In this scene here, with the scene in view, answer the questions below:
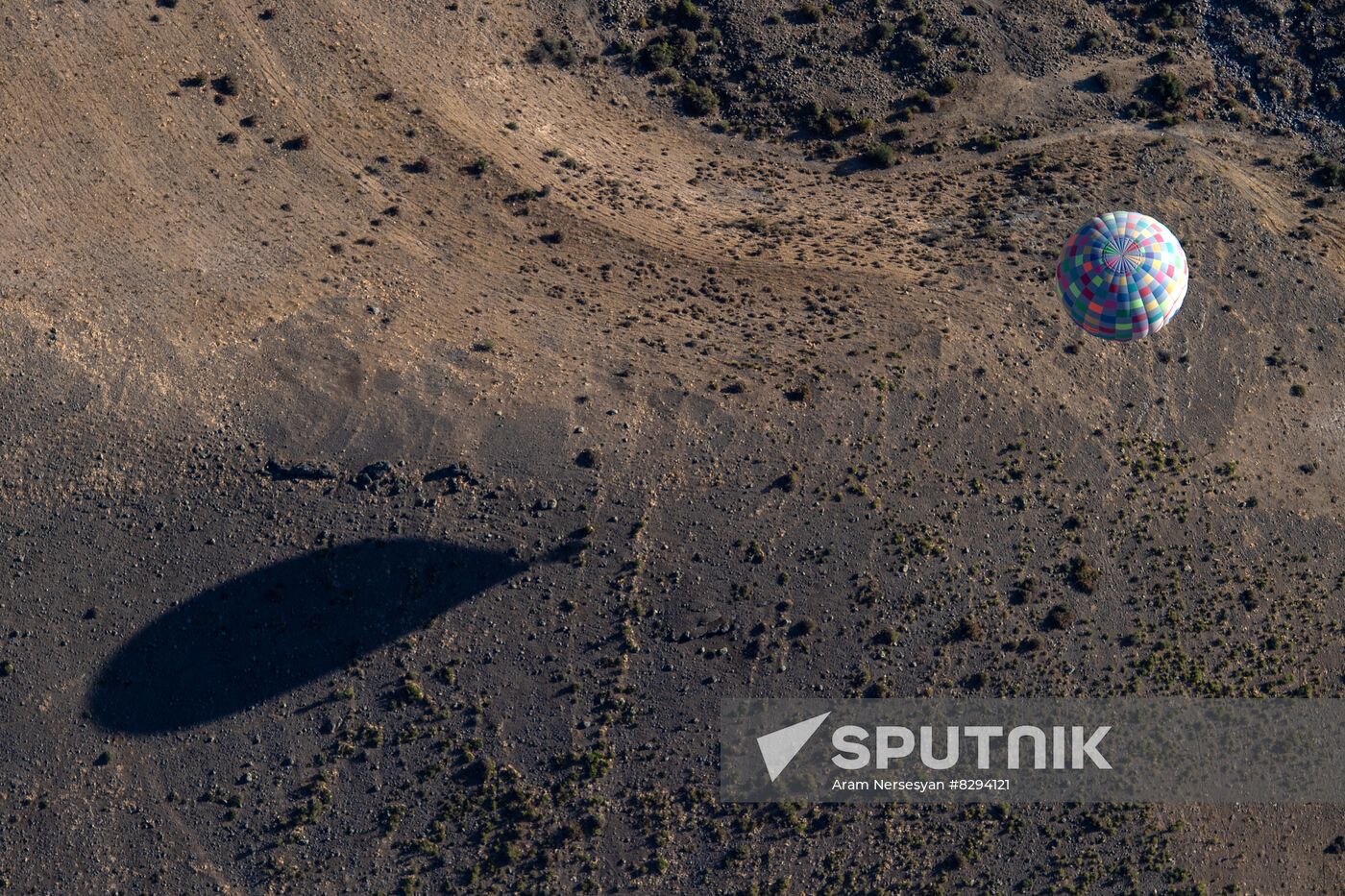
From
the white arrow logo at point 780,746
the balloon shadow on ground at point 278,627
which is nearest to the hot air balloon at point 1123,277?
the white arrow logo at point 780,746

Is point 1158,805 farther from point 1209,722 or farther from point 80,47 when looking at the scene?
point 80,47

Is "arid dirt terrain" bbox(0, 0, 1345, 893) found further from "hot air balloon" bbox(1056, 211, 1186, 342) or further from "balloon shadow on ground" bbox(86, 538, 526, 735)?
"hot air balloon" bbox(1056, 211, 1186, 342)

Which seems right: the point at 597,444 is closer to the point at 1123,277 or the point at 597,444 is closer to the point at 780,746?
the point at 780,746

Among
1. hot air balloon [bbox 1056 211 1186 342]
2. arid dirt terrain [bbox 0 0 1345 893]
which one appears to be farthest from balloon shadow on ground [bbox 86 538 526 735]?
hot air balloon [bbox 1056 211 1186 342]

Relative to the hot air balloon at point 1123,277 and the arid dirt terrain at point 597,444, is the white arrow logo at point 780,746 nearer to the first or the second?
the arid dirt terrain at point 597,444

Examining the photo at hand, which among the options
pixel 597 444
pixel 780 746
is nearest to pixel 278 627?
pixel 597 444
